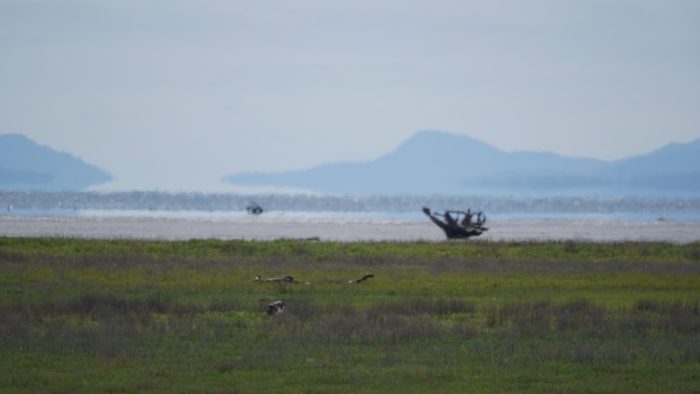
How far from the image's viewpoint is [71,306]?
2248 cm

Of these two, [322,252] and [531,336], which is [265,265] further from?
[531,336]

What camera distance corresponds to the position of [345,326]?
20.0m

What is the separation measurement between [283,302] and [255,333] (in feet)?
13.8

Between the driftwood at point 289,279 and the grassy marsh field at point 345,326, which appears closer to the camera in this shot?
the grassy marsh field at point 345,326

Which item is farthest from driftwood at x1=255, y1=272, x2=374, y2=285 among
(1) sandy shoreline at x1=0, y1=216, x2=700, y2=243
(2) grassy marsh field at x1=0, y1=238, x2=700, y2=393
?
(1) sandy shoreline at x1=0, y1=216, x2=700, y2=243

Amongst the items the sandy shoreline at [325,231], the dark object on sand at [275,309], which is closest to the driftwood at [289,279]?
the dark object on sand at [275,309]

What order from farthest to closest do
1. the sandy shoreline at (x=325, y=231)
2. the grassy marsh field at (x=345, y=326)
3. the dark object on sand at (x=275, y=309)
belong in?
1. the sandy shoreline at (x=325, y=231)
2. the dark object on sand at (x=275, y=309)
3. the grassy marsh field at (x=345, y=326)

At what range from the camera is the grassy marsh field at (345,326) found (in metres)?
15.4

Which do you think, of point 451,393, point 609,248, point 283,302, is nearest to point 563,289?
point 283,302

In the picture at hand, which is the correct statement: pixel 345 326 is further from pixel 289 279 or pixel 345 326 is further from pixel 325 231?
pixel 325 231

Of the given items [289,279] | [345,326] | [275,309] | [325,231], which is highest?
[325,231]

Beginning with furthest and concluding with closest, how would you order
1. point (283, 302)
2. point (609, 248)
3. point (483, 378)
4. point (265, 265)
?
point (609, 248), point (265, 265), point (283, 302), point (483, 378)

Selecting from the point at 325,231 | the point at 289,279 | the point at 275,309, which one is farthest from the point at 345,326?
the point at 325,231

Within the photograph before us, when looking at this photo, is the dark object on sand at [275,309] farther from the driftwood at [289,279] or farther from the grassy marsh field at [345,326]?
the driftwood at [289,279]
